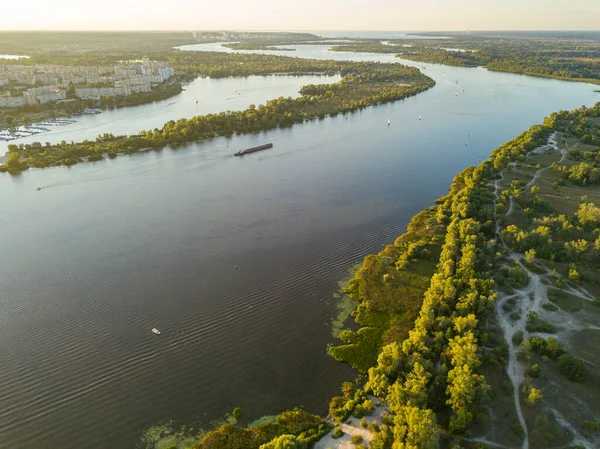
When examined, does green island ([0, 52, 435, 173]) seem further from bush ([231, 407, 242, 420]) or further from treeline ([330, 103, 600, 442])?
bush ([231, 407, 242, 420])

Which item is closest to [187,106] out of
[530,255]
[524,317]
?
[530,255]

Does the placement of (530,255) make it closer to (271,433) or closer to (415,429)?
(415,429)

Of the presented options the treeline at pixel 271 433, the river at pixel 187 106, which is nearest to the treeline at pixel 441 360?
the treeline at pixel 271 433

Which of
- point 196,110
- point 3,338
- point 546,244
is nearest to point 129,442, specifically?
point 3,338

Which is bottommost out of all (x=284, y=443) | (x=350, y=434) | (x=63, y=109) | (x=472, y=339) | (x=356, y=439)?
(x=350, y=434)

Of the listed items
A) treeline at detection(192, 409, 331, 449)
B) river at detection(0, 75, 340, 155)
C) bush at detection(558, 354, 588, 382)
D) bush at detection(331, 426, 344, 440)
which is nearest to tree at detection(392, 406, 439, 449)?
bush at detection(331, 426, 344, 440)

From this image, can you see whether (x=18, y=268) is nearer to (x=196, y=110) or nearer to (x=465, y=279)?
(x=465, y=279)

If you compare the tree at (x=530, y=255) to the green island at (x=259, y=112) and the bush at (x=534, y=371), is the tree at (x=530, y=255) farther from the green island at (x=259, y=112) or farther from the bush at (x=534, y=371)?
the green island at (x=259, y=112)
